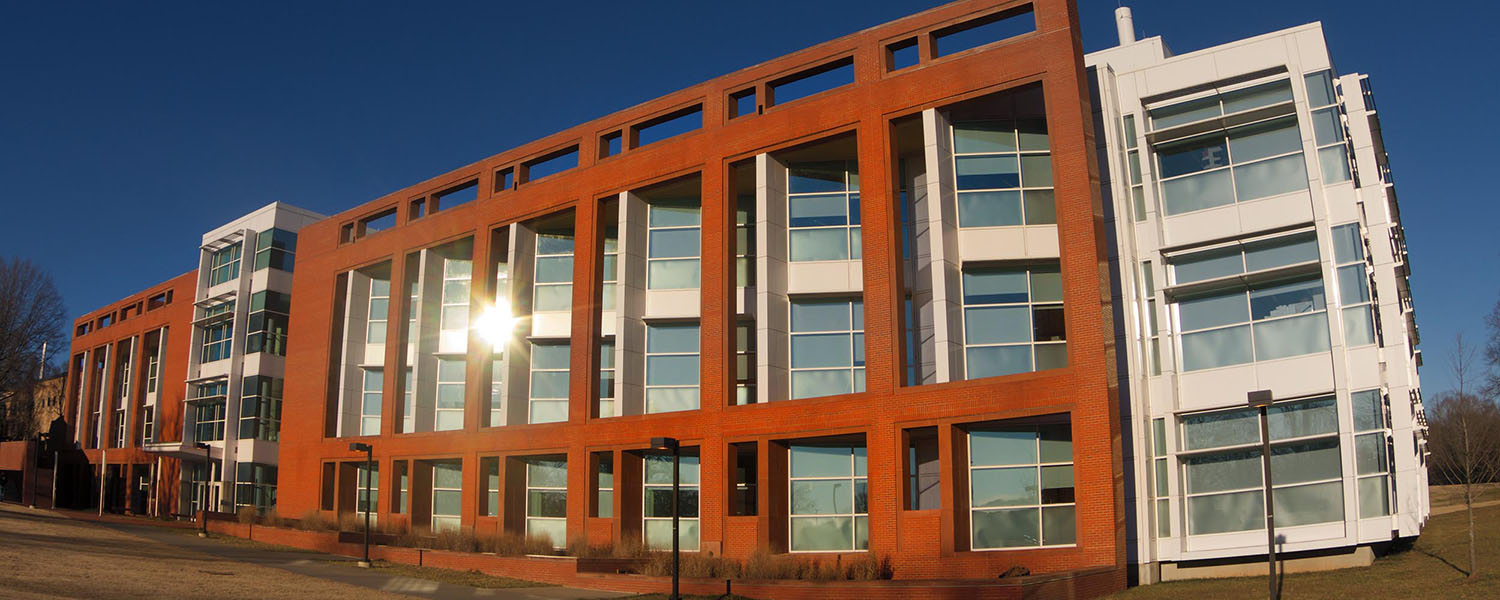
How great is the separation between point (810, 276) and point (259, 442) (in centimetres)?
3441

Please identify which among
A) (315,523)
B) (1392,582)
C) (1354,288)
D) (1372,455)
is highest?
(1354,288)

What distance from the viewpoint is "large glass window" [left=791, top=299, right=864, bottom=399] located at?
33.0m

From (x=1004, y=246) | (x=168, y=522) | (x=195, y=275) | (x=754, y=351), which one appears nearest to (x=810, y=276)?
(x=754, y=351)

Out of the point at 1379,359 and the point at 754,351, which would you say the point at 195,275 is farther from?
the point at 1379,359

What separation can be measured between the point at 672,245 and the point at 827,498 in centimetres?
1100

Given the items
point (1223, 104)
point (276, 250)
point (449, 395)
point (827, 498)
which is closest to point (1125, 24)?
point (1223, 104)

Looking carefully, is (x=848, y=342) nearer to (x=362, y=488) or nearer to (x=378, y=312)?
(x=362, y=488)

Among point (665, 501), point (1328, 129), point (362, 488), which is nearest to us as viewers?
point (1328, 129)

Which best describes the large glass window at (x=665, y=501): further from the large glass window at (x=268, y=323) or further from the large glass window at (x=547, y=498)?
the large glass window at (x=268, y=323)

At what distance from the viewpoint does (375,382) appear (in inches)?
1923

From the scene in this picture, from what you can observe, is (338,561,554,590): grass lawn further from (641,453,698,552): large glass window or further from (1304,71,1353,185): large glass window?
(1304,71,1353,185): large glass window

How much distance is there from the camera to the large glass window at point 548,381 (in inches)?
1564

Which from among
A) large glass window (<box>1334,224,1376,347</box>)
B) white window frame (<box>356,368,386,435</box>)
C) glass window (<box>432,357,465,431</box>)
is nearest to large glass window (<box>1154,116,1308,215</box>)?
large glass window (<box>1334,224,1376,347</box>)

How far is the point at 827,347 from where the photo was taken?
1315 inches
